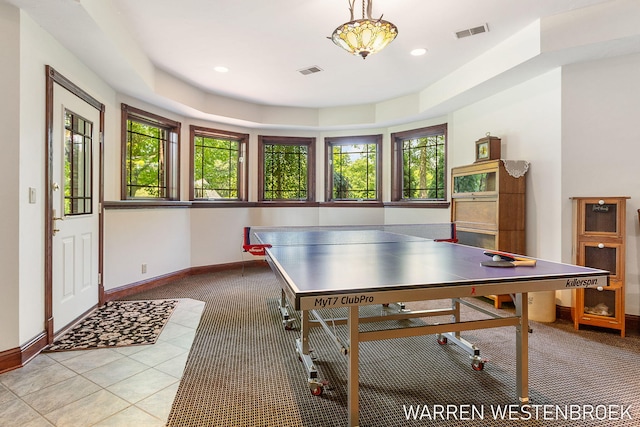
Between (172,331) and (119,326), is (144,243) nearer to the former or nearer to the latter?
(119,326)

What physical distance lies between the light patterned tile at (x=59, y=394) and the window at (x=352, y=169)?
4605 mm

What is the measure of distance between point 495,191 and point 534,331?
145 centimetres

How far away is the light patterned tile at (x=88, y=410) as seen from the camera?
69.6 inches

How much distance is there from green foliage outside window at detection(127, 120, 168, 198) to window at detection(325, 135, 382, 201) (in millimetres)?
2740

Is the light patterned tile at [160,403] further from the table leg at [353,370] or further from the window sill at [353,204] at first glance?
the window sill at [353,204]

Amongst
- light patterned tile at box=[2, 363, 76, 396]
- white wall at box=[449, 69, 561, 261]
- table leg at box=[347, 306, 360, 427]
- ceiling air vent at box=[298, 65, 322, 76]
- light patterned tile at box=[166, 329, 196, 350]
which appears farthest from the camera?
ceiling air vent at box=[298, 65, 322, 76]

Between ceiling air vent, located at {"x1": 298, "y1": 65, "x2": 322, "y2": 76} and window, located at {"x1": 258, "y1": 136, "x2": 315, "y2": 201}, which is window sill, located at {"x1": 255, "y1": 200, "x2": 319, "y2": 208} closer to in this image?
window, located at {"x1": 258, "y1": 136, "x2": 315, "y2": 201}

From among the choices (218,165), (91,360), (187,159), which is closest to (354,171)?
(218,165)

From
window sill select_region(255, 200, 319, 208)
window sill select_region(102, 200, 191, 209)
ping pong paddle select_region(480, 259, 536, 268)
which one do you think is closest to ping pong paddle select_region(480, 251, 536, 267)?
ping pong paddle select_region(480, 259, 536, 268)

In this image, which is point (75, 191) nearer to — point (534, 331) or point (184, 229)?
point (184, 229)

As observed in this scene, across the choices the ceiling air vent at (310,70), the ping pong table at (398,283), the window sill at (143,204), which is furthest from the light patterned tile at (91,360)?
the ceiling air vent at (310,70)

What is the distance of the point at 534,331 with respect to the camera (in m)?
3.07

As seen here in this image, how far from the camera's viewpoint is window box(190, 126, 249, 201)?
17.9 ft

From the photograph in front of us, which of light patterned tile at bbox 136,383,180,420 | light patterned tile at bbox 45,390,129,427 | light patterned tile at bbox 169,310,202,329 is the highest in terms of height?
light patterned tile at bbox 169,310,202,329
